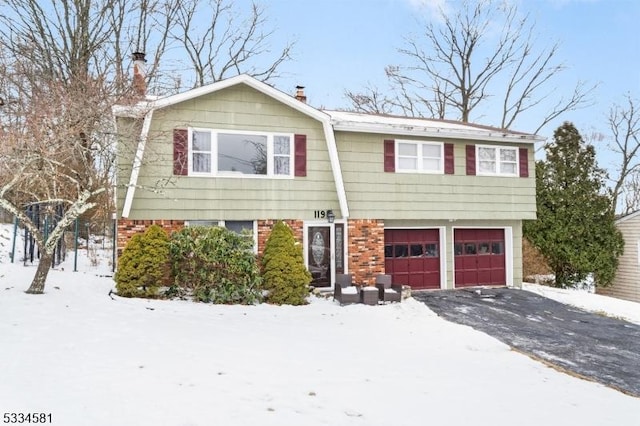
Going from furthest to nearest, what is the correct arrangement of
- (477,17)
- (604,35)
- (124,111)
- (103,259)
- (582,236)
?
(477,17) < (604,35) < (582,236) < (103,259) < (124,111)

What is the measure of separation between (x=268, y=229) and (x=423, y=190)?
504 centimetres

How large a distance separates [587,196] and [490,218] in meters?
7.00

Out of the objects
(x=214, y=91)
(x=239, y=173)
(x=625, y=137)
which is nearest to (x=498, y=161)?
(x=239, y=173)

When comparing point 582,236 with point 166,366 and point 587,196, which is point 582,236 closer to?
point 587,196

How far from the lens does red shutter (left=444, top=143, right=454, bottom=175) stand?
1414cm

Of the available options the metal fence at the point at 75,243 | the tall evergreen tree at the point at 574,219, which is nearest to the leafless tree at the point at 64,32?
the metal fence at the point at 75,243

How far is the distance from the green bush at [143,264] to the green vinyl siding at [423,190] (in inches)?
215

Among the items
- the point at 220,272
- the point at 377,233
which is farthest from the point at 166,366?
the point at 377,233

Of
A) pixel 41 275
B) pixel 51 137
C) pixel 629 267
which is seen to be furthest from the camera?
pixel 629 267

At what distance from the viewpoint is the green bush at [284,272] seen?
1088 centimetres

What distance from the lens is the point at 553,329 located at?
34.8ft

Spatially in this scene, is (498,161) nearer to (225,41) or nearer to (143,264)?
(143,264)

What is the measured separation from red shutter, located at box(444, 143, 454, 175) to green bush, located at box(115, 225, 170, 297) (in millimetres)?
8673

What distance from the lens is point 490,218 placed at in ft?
47.8
